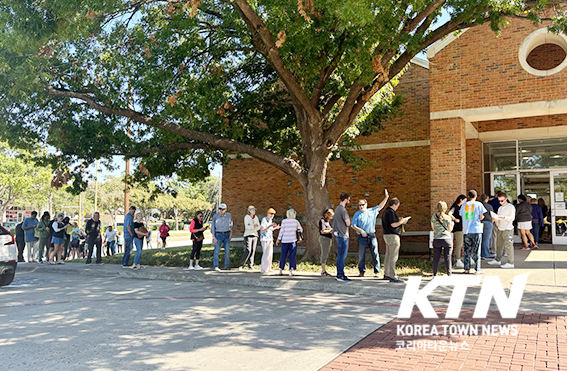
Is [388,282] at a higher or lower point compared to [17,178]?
lower

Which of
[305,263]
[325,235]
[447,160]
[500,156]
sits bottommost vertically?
[305,263]

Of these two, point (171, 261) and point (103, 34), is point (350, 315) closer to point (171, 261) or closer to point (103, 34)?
point (171, 261)

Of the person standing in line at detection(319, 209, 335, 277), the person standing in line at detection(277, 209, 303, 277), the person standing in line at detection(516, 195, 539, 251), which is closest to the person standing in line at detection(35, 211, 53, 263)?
the person standing in line at detection(277, 209, 303, 277)

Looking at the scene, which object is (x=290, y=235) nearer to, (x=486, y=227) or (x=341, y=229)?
(x=341, y=229)

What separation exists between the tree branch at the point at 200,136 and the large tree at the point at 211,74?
0.04 m

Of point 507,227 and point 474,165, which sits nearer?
point 507,227

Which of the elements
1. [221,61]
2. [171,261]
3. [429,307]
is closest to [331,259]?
[171,261]

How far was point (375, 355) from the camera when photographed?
16.2 feet

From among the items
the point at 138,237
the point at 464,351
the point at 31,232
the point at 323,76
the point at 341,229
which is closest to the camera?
the point at 464,351

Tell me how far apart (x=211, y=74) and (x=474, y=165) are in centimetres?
966

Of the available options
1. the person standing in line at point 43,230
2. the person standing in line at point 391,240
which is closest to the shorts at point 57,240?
the person standing in line at point 43,230

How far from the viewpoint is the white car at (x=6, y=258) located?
10.2m

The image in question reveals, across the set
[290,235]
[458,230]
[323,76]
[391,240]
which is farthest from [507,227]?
[323,76]

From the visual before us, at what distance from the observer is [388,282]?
953 centimetres
